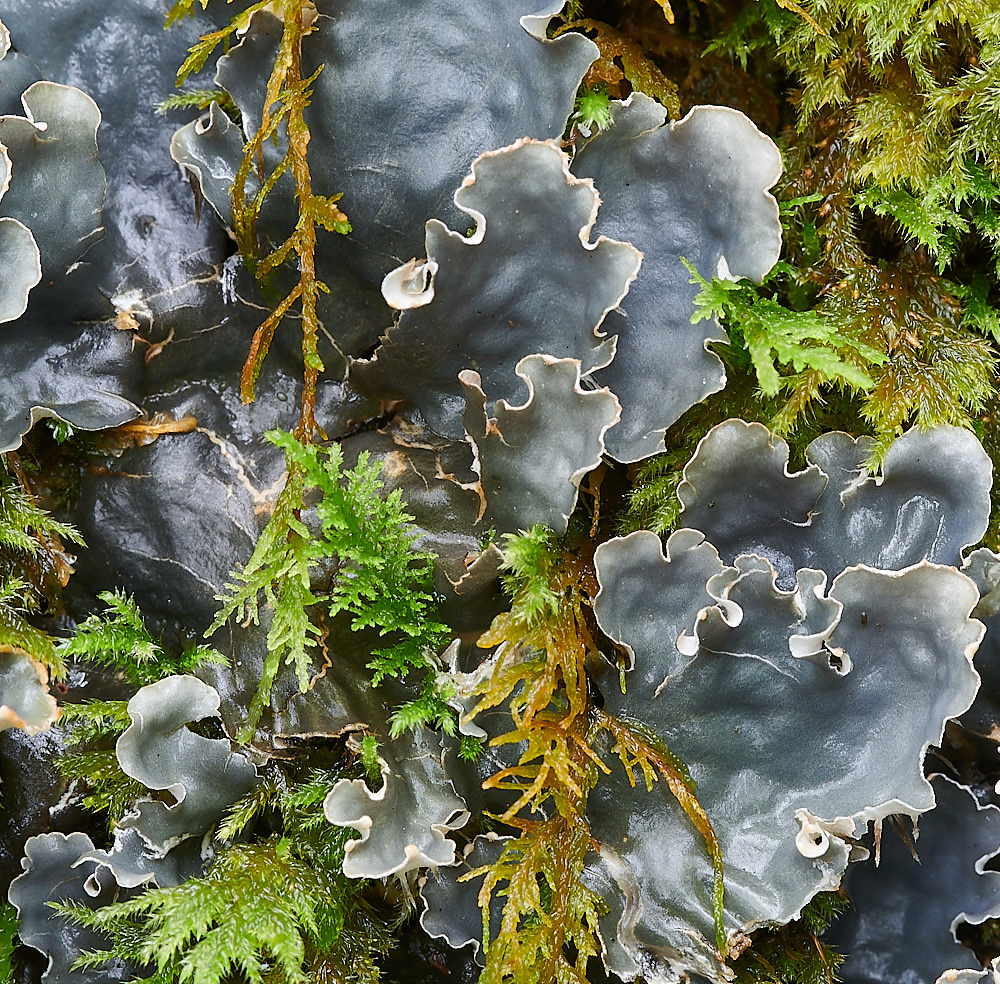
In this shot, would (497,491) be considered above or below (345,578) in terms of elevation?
above

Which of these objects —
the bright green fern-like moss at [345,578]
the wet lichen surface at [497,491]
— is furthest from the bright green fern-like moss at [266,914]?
the bright green fern-like moss at [345,578]

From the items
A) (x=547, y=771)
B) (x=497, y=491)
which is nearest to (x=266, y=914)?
(x=547, y=771)

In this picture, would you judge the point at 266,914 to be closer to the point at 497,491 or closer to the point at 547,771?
the point at 547,771

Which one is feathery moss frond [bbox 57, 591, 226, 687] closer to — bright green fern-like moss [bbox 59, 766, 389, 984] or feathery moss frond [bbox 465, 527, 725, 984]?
bright green fern-like moss [bbox 59, 766, 389, 984]

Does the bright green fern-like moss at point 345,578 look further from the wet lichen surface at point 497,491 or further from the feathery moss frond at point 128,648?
the feathery moss frond at point 128,648

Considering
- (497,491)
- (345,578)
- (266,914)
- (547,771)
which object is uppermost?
(497,491)

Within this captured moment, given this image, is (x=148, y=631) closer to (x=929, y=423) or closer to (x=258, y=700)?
(x=258, y=700)

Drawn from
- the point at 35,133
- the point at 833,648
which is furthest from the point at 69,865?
the point at 833,648

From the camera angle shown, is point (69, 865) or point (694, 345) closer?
point (694, 345)
